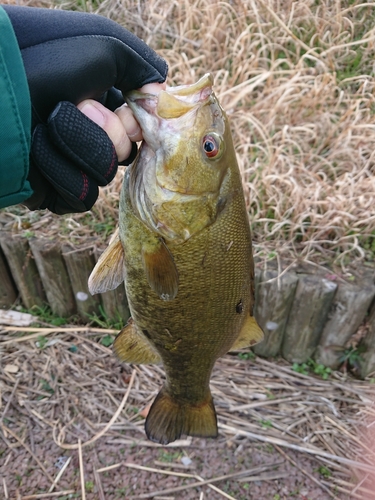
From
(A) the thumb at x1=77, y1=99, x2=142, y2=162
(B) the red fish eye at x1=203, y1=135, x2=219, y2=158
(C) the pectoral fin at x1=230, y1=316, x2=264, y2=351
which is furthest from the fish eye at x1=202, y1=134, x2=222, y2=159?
(C) the pectoral fin at x1=230, y1=316, x2=264, y2=351

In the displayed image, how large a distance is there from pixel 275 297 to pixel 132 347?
103 cm

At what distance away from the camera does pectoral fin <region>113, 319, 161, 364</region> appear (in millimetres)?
1765

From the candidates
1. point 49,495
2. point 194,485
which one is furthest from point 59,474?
point 194,485

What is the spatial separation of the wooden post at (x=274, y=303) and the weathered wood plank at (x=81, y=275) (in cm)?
101

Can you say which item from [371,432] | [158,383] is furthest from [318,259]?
[158,383]

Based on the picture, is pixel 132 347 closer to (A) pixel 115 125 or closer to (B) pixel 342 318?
(A) pixel 115 125

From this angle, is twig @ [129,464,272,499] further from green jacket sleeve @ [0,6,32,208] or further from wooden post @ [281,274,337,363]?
green jacket sleeve @ [0,6,32,208]

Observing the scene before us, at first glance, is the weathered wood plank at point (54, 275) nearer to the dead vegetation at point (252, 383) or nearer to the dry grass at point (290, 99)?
the dead vegetation at point (252, 383)

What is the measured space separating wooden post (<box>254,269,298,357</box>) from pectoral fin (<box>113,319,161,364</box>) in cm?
92

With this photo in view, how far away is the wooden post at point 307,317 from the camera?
245 cm

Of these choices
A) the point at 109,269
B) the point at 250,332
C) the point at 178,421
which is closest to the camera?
the point at 109,269

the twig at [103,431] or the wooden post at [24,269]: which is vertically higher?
the wooden post at [24,269]

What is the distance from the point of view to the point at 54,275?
9.04 ft

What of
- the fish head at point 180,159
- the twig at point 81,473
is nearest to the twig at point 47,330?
the twig at point 81,473
